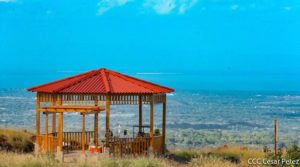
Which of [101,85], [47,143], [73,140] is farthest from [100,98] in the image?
[73,140]

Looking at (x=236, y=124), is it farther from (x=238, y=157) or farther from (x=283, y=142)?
(x=238, y=157)

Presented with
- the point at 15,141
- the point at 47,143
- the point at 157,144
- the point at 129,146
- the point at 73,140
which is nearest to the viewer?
the point at 129,146

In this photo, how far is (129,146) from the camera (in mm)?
21969

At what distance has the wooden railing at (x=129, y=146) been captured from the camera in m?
21.4

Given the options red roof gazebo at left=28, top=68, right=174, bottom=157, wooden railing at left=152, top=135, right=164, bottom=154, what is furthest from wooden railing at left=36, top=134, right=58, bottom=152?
wooden railing at left=152, top=135, right=164, bottom=154

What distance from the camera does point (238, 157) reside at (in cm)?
2462

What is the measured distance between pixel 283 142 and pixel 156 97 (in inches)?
648

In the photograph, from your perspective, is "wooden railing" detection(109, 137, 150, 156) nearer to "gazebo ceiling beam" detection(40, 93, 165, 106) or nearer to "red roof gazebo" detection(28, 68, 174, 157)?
"red roof gazebo" detection(28, 68, 174, 157)

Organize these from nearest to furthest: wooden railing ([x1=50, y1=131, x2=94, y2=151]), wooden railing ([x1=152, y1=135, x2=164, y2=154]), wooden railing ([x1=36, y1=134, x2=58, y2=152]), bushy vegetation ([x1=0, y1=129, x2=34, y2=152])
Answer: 1. wooden railing ([x1=36, y1=134, x2=58, y2=152])
2. wooden railing ([x1=152, y1=135, x2=164, y2=154])
3. wooden railing ([x1=50, y1=131, x2=94, y2=151])
4. bushy vegetation ([x1=0, y1=129, x2=34, y2=152])

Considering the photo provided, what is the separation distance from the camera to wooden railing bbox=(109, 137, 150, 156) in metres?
21.4

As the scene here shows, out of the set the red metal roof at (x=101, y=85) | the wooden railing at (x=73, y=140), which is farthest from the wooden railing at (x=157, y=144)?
the wooden railing at (x=73, y=140)

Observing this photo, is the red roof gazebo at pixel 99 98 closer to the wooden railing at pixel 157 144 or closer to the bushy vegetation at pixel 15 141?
the wooden railing at pixel 157 144

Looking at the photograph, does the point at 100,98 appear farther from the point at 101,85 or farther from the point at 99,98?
the point at 101,85

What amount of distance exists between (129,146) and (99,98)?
77.3 inches
